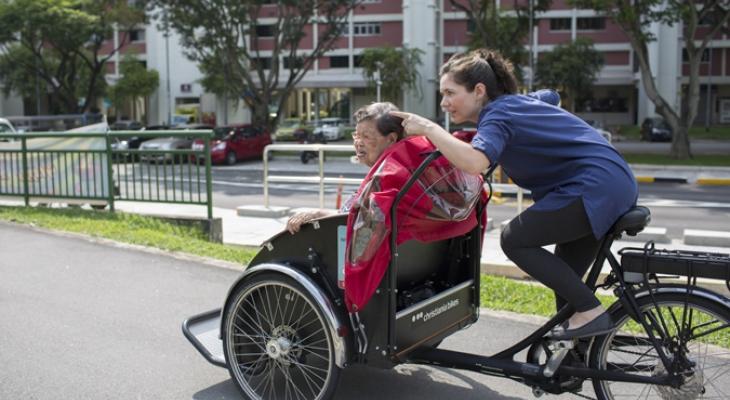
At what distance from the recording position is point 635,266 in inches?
136

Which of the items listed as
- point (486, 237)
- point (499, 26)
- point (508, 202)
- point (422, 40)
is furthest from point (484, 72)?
point (422, 40)

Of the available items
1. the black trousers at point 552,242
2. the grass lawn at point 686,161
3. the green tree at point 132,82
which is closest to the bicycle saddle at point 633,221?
the black trousers at point 552,242

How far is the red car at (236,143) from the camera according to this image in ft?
95.7

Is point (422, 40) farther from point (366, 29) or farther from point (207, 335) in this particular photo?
point (207, 335)

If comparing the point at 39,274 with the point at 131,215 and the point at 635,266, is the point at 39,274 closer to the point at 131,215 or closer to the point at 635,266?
the point at 131,215

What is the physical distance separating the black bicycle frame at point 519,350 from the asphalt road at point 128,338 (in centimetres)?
46

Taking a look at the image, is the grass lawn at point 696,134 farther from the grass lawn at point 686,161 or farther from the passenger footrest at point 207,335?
the passenger footrest at point 207,335

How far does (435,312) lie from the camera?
12.8ft

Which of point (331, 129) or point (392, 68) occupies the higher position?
point (392, 68)

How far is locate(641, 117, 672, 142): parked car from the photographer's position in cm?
4216

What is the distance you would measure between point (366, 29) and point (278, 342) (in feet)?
189

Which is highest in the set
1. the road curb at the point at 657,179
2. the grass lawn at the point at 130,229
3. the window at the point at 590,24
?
the window at the point at 590,24

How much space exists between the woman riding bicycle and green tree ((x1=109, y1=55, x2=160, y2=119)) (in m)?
56.4

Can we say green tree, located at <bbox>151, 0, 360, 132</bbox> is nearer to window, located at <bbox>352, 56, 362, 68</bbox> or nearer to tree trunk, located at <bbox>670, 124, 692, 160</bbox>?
tree trunk, located at <bbox>670, 124, 692, 160</bbox>
